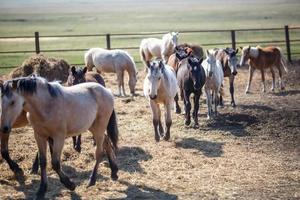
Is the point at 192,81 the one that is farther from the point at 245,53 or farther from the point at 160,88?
the point at 245,53

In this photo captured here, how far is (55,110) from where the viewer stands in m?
5.79

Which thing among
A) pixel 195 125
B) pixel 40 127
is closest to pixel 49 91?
pixel 40 127

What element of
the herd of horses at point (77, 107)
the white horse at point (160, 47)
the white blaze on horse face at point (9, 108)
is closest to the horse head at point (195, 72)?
the herd of horses at point (77, 107)

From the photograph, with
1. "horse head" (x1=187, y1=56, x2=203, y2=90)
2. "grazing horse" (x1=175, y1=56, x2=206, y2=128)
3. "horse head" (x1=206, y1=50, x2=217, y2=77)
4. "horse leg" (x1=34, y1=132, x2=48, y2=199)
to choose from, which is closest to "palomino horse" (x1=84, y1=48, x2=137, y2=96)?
"horse head" (x1=206, y1=50, x2=217, y2=77)

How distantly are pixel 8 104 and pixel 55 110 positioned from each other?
60 centimetres

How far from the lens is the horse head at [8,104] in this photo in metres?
5.39

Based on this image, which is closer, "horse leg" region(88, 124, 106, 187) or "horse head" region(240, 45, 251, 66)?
"horse leg" region(88, 124, 106, 187)

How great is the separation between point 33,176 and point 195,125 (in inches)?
167

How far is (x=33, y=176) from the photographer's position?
6.96m

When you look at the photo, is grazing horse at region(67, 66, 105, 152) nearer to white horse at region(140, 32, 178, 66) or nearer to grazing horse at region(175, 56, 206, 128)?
grazing horse at region(175, 56, 206, 128)

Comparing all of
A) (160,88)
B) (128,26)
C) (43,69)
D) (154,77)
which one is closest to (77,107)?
(154,77)

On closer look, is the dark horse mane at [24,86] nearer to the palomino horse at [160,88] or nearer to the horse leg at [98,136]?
the horse leg at [98,136]

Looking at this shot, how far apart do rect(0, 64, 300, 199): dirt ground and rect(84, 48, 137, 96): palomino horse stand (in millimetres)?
2643

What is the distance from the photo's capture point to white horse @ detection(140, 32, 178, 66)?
17250 mm
